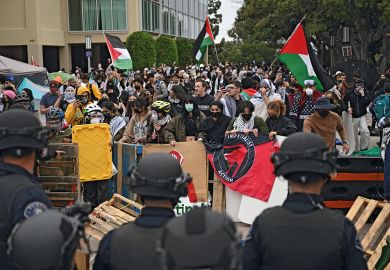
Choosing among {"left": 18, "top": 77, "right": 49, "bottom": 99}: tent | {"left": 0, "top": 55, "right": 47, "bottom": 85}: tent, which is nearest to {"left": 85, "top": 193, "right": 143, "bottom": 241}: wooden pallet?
{"left": 18, "top": 77, "right": 49, "bottom": 99}: tent

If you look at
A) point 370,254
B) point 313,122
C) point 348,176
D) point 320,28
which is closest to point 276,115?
point 313,122

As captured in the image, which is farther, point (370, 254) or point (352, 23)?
point (352, 23)

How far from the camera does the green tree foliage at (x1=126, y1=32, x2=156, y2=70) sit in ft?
125

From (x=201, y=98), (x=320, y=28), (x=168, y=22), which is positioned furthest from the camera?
(x=168, y=22)

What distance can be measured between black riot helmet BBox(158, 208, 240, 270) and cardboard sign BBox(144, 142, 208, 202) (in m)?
6.30

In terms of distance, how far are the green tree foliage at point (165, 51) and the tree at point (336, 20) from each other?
7.87 meters

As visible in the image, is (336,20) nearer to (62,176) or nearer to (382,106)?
(382,106)

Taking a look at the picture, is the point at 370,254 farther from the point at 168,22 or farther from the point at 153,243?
the point at 168,22

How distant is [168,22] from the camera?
57594mm

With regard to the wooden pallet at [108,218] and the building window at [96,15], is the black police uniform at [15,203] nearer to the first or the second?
the wooden pallet at [108,218]

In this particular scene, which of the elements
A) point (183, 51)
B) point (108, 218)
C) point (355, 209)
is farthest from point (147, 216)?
point (183, 51)

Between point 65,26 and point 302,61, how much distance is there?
36.2 meters

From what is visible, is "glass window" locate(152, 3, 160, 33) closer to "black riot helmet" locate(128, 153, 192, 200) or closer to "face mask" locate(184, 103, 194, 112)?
"face mask" locate(184, 103, 194, 112)

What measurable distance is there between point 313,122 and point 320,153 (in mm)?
5451
